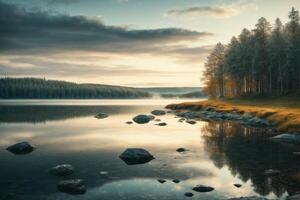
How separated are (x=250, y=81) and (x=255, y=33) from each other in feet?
47.8

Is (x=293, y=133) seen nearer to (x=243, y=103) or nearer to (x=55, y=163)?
(x=55, y=163)

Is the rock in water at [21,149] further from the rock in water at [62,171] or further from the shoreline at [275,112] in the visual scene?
the shoreline at [275,112]

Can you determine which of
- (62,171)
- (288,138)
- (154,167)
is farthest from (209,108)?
(62,171)

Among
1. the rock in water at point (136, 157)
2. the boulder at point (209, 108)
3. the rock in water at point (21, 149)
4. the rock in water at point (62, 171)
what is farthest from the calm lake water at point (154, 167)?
the boulder at point (209, 108)

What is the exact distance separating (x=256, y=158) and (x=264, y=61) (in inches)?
2909

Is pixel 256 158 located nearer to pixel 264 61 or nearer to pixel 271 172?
pixel 271 172

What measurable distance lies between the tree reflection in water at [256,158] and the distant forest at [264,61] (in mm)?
48019

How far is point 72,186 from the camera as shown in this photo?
24.0 meters

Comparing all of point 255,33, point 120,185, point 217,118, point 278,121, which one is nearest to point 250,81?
point 255,33

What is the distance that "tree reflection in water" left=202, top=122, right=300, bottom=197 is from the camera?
25344mm

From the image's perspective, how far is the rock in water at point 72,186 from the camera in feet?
76.6

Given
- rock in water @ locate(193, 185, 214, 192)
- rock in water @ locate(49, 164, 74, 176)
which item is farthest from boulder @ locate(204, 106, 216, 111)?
rock in water @ locate(193, 185, 214, 192)

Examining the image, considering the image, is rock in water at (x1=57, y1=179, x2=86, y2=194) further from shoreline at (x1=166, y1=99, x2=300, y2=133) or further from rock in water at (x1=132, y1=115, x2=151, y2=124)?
rock in water at (x1=132, y1=115, x2=151, y2=124)

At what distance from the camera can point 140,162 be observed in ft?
107
